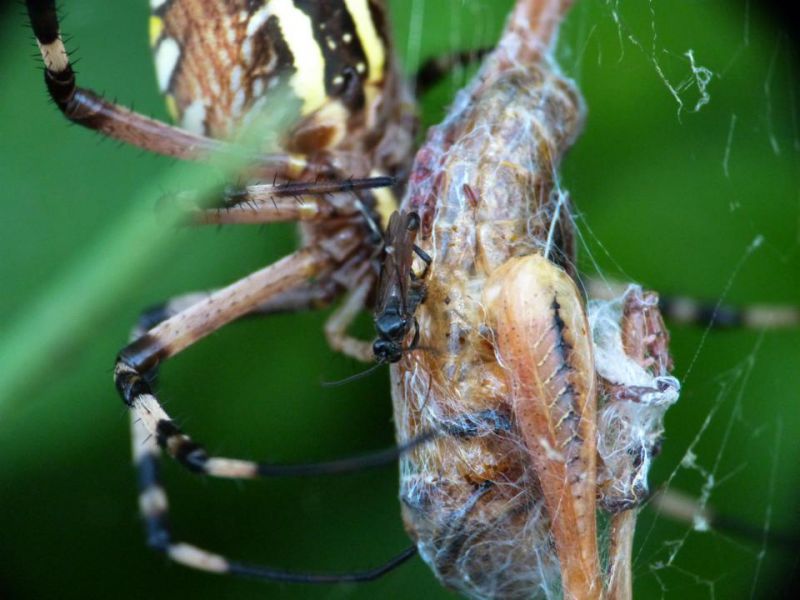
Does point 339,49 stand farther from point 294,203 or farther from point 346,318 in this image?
point 346,318

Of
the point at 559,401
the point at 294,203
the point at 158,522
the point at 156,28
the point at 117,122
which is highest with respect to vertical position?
the point at 156,28

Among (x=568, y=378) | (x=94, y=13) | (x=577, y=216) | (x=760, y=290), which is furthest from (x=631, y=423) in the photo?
(x=94, y=13)

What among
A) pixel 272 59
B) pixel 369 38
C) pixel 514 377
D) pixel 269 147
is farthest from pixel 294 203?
pixel 514 377

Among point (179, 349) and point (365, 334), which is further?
point (365, 334)

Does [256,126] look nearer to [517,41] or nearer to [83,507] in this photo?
[517,41]

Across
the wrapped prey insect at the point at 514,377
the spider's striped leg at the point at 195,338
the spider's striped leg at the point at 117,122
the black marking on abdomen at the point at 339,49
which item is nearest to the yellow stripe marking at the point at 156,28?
the spider's striped leg at the point at 117,122

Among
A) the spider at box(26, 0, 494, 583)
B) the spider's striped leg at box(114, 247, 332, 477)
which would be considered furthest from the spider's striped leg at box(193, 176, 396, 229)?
the spider's striped leg at box(114, 247, 332, 477)
